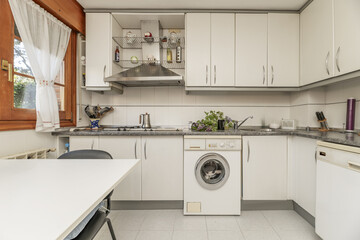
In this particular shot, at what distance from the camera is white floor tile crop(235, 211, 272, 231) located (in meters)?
1.90

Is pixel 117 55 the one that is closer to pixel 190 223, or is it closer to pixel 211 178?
pixel 211 178

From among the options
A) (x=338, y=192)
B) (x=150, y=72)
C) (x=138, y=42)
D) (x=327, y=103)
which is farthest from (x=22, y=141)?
(x=327, y=103)

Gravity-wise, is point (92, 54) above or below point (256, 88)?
above

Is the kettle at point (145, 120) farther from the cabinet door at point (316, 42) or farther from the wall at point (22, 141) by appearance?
the cabinet door at point (316, 42)

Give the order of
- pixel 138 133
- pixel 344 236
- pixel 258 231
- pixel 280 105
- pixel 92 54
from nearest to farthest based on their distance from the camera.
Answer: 1. pixel 344 236
2. pixel 258 231
3. pixel 138 133
4. pixel 92 54
5. pixel 280 105

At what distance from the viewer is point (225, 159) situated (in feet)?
6.86

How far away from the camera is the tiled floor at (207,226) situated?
1747mm

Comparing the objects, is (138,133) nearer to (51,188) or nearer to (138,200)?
(138,200)

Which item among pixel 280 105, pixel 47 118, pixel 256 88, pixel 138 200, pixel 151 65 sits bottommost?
pixel 138 200

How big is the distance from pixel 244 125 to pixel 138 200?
180cm

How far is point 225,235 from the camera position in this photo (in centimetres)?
176

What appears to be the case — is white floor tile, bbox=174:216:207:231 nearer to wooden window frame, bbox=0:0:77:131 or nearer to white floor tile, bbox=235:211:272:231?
white floor tile, bbox=235:211:272:231

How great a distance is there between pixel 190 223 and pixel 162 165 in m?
0.67

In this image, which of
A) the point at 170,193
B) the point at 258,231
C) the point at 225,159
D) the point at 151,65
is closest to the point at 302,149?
the point at 225,159
